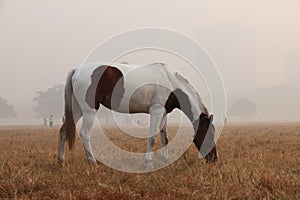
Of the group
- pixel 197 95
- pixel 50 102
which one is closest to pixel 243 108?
pixel 50 102

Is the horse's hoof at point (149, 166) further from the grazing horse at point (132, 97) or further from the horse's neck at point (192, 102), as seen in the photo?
the horse's neck at point (192, 102)

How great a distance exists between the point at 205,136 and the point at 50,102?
435 ft

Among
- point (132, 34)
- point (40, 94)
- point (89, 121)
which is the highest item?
point (132, 34)

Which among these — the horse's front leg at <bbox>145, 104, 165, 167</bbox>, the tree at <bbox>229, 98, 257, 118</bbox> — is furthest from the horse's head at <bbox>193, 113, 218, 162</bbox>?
the tree at <bbox>229, 98, 257, 118</bbox>

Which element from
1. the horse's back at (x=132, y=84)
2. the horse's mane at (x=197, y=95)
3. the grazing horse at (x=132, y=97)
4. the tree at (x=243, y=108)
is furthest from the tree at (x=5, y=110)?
the horse's mane at (x=197, y=95)

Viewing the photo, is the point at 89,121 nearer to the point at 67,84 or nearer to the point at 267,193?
the point at 67,84

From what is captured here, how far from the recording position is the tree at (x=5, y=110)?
14838cm

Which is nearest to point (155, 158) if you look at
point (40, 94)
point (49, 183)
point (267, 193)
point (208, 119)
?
point (208, 119)

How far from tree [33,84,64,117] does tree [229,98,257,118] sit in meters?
89.8

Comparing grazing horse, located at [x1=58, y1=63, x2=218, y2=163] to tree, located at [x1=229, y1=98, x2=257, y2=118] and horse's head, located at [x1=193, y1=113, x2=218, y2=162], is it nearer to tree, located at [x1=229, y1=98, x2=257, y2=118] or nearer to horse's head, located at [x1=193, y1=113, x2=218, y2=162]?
horse's head, located at [x1=193, y1=113, x2=218, y2=162]

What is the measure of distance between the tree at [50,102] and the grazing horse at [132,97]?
12658 centimetres

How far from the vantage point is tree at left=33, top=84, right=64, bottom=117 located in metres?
134

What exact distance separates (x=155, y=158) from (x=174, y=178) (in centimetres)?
296

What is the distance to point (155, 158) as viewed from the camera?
9094 millimetres
